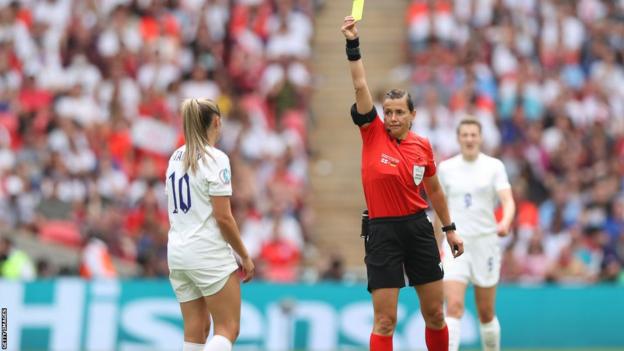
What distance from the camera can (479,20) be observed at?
83.2 feet

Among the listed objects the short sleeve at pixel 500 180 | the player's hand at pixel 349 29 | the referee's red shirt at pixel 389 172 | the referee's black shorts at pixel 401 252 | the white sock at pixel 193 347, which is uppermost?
the player's hand at pixel 349 29

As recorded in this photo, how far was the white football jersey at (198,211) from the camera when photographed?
10703 millimetres

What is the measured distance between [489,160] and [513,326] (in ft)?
19.3

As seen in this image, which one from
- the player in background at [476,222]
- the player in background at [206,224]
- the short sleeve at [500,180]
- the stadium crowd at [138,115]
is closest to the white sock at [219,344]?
the player in background at [206,224]

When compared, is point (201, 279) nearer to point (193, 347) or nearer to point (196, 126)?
point (193, 347)

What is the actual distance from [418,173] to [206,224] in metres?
1.92

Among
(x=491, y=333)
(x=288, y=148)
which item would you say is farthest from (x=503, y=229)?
(x=288, y=148)

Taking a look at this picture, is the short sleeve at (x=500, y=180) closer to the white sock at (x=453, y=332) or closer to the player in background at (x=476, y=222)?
the player in background at (x=476, y=222)

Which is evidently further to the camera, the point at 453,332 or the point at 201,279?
the point at 453,332

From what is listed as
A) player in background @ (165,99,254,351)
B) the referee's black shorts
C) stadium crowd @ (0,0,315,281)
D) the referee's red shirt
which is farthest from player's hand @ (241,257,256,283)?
stadium crowd @ (0,0,315,281)

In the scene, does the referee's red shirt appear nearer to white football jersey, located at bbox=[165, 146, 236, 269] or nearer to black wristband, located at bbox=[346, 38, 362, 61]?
black wristband, located at bbox=[346, 38, 362, 61]

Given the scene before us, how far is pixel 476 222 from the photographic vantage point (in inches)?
541

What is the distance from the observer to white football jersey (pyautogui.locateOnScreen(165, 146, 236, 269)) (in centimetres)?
1070

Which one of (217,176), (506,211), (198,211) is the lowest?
(198,211)
